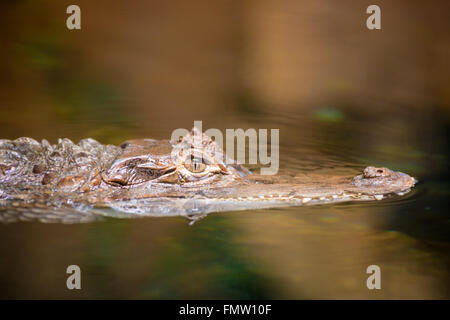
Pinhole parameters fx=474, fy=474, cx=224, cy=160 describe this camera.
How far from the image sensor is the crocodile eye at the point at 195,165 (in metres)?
2.98

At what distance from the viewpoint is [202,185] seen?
117 inches

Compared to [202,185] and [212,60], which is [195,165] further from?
[212,60]

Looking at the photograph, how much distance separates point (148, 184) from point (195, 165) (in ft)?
1.03

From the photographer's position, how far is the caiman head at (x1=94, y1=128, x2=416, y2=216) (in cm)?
283

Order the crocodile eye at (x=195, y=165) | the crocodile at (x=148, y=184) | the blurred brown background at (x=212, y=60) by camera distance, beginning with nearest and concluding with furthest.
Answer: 1. the crocodile at (x=148, y=184)
2. the crocodile eye at (x=195, y=165)
3. the blurred brown background at (x=212, y=60)

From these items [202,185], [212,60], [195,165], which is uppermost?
[212,60]

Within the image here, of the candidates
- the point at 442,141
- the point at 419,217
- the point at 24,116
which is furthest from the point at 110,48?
the point at 419,217

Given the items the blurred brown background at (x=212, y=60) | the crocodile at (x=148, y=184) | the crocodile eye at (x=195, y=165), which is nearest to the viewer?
the crocodile at (x=148, y=184)

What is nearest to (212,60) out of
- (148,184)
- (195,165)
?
(195,165)

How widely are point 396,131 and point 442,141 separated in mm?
392

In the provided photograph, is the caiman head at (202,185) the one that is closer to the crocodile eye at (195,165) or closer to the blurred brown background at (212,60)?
the crocodile eye at (195,165)

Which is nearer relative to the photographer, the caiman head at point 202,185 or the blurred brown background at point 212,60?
A: the caiman head at point 202,185

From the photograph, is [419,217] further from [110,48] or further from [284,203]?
[110,48]

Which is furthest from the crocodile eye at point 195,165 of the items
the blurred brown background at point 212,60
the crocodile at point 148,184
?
the blurred brown background at point 212,60
